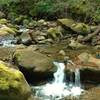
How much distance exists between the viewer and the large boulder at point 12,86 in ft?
26.9

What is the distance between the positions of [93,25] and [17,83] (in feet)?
45.7

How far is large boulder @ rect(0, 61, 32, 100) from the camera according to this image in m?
8.20

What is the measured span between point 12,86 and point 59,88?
360 centimetres

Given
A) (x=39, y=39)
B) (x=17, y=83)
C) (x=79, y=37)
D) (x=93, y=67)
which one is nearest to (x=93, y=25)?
(x=79, y=37)

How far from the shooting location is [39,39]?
1833cm

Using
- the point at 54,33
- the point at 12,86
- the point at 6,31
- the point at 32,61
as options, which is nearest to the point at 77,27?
the point at 54,33

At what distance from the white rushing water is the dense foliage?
1037 cm

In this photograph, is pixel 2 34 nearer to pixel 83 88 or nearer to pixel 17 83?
pixel 83 88

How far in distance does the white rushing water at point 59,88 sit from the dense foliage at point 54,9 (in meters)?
10.4

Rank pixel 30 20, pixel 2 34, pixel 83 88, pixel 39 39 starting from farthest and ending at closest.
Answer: pixel 30 20, pixel 2 34, pixel 39 39, pixel 83 88

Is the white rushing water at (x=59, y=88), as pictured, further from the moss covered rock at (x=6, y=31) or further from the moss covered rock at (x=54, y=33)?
the moss covered rock at (x=6, y=31)

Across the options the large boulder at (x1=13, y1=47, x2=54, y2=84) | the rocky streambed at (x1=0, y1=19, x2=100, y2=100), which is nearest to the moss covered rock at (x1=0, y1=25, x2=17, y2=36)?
the rocky streambed at (x1=0, y1=19, x2=100, y2=100)

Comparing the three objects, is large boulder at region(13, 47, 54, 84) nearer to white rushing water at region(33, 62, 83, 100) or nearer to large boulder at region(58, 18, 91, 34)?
white rushing water at region(33, 62, 83, 100)

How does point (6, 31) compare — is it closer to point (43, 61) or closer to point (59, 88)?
point (43, 61)
